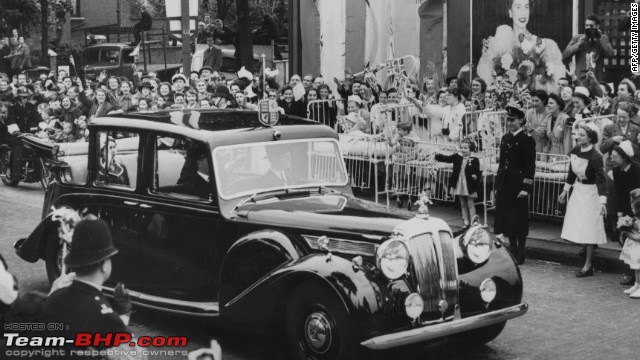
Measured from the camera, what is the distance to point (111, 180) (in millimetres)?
9055

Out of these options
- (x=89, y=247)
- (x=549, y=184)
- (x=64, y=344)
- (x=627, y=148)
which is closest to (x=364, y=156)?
(x=549, y=184)

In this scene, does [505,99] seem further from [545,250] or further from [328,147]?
[328,147]

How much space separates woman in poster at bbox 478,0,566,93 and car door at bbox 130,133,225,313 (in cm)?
827

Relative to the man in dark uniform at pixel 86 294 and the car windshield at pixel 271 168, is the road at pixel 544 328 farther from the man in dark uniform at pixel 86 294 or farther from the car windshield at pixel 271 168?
the man in dark uniform at pixel 86 294

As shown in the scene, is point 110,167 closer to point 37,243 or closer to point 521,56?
point 37,243

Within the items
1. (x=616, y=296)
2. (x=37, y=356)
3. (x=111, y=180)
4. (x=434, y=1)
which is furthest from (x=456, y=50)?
(x=37, y=356)

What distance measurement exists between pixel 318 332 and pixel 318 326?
47 mm

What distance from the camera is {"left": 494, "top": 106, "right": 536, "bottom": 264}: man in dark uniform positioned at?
35.9 ft

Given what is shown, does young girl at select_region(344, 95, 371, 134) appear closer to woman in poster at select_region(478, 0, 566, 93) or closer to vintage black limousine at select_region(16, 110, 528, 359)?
woman in poster at select_region(478, 0, 566, 93)

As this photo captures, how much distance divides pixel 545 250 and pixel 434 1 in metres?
7.55

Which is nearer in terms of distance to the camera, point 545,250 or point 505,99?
point 545,250

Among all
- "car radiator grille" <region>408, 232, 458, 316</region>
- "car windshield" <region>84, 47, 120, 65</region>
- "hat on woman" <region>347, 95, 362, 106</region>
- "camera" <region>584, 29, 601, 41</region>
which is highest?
"car windshield" <region>84, 47, 120, 65</region>

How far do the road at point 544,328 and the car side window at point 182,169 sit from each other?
110 centimetres

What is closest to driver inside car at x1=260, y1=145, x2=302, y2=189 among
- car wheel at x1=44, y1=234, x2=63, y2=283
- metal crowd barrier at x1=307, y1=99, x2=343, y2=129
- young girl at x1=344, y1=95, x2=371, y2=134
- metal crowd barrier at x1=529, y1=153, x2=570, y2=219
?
car wheel at x1=44, y1=234, x2=63, y2=283
